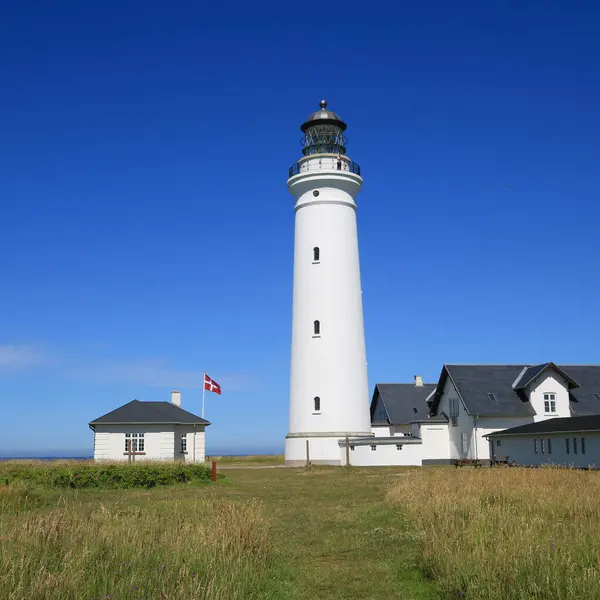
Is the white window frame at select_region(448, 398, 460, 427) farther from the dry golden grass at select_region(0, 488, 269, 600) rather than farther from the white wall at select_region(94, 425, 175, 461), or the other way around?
the dry golden grass at select_region(0, 488, 269, 600)

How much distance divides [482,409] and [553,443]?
714 centimetres

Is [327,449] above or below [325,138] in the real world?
below

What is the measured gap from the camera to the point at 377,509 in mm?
16625

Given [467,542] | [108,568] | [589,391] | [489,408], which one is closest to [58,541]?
[108,568]

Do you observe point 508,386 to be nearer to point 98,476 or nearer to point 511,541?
point 98,476

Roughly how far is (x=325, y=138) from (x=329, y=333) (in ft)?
40.6

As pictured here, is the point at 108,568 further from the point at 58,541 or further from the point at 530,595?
the point at 530,595

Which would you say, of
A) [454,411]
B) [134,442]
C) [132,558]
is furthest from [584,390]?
[132,558]

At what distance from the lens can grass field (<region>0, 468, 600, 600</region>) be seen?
7496mm

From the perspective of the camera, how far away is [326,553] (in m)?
11.8

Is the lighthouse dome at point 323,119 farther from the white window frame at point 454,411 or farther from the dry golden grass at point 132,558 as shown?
the dry golden grass at point 132,558

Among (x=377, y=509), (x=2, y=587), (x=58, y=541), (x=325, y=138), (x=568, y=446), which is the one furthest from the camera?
(x=325, y=138)

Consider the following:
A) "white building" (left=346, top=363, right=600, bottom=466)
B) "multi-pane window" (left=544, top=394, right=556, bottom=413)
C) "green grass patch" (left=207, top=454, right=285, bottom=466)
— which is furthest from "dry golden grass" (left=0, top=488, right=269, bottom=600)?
"green grass patch" (left=207, top=454, right=285, bottom=466)

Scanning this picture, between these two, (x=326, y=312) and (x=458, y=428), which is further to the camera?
(x=458, y=428)
